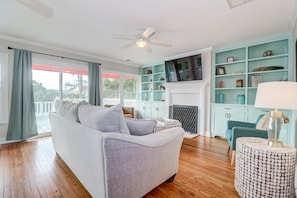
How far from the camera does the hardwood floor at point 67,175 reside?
5.49 ft

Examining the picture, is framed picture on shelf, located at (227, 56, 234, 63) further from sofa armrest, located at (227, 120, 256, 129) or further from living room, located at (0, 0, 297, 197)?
sofa armrest, located at (227, 120, 256, 129)

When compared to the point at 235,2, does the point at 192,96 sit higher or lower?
lower

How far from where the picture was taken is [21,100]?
3514 mm

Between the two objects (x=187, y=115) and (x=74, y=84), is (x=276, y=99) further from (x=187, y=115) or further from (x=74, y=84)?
(x=74, y=84)

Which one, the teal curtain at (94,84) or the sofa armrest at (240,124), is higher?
the teal curtain at (94,84)

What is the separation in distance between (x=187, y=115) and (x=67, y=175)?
3.55 m

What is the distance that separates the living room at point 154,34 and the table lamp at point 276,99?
0.98 m

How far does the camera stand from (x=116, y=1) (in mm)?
2086

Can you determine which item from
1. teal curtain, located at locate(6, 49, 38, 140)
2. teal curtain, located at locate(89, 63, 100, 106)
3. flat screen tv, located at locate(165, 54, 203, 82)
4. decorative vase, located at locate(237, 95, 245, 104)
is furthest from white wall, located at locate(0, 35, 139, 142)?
decorative vase, located at locate(237, 95, 245, 104)

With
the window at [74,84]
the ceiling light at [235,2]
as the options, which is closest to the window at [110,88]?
the window at [74,84]

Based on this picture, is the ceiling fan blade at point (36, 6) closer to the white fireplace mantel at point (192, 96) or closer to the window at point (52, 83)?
the window at point (52, 83)

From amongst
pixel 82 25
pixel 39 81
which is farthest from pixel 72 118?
pixel 39 81

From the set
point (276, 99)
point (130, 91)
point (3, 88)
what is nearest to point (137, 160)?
point (276, 99)

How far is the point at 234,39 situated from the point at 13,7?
428 centimetres
